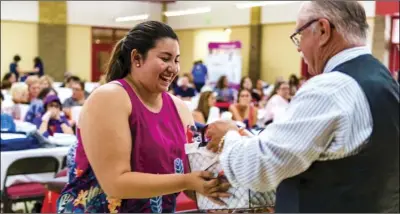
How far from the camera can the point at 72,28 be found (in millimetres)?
18891

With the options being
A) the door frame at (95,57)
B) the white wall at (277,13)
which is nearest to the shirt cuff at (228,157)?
the white wall at (277,13)

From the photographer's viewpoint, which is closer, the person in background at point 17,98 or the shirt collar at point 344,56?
the shirt collar at point 344,56

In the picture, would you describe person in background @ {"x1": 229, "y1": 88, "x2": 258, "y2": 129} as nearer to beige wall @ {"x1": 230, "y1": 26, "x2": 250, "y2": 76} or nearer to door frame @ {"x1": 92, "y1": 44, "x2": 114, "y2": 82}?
beige wall @ {"x1": 230, "y1": 26, "x2": 250, "y2": 76}

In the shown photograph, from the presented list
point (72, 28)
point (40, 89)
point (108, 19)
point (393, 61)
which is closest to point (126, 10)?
point (108, 19)

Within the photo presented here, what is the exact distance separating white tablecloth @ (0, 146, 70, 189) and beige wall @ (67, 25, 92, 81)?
14457mm

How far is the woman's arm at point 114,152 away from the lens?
5.30ft

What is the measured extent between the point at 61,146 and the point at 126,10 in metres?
15.0

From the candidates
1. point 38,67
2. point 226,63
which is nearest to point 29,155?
point 226,63

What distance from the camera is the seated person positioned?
595 cm

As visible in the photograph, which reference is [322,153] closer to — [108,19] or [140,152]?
[140,152]

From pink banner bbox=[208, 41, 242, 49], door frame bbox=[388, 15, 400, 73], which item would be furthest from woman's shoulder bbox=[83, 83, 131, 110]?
pink banner bbox=[208, 41, 242, 49]

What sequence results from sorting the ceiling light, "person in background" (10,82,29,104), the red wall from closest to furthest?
"person in background" (10,82,29,104), the red wall, the ceiling light

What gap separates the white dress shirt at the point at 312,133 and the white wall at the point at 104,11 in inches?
691

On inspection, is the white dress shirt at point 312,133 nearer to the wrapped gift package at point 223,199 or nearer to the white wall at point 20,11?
the wrapped gift package at point 223,199
